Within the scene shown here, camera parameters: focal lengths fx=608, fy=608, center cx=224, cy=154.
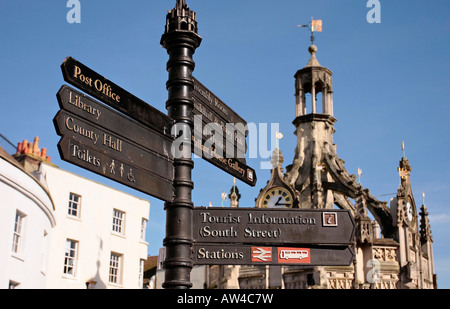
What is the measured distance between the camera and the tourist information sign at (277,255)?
6.50 meters

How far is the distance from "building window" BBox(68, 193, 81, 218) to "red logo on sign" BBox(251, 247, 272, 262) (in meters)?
22.5

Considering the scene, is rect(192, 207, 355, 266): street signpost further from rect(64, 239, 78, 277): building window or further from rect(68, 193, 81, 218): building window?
rect(68, 193, 81, 218): building window

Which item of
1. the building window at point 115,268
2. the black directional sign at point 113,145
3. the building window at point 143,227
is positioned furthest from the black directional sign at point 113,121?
the building window at point 143,227

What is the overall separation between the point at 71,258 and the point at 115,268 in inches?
132

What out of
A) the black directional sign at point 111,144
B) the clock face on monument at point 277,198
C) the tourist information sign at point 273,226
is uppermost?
the clock face on monument at point 277,198

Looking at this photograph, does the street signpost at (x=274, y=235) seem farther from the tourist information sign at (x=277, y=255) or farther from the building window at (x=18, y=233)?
the building window at (x=18, y=233)

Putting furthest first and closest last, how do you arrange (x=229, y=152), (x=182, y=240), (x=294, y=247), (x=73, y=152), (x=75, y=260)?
(x=75, y=260) → (x=229, y=152) → (x=294, y=247) → (x=182, y=240) → (x=73, y=152)

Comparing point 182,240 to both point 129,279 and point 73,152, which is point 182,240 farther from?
point 129,279

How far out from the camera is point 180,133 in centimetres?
660

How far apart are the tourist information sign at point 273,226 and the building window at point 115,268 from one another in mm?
24324

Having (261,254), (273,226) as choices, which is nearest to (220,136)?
(273,226)
